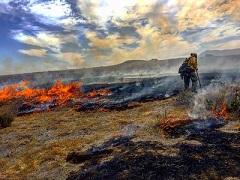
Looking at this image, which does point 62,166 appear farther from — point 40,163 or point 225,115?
point 225,115

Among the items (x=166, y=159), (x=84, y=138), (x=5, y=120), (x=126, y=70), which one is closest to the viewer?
(x=166, y=159)

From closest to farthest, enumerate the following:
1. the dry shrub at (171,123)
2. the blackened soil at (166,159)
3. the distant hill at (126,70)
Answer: the blackened soil at (166,159) < the dry shrub at (171,123) < the distant hill at (126,70)

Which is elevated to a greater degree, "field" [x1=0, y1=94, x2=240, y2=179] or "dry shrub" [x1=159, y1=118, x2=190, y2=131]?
"dry shrub" [x1=159, y1=118, x2=190, y2=131]

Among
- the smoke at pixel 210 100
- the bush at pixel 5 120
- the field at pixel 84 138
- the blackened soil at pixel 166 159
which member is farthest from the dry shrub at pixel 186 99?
the bush at pixel 5 120

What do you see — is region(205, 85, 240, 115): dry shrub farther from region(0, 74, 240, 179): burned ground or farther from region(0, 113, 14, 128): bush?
region(0, 113, 14, 128): bush

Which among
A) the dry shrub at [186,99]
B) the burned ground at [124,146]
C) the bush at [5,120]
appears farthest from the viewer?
the bush at [5,120]

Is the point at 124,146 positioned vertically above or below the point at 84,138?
above

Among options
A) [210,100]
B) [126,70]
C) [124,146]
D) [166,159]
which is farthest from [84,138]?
[126,70]

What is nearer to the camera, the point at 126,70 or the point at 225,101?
the point at 225,101

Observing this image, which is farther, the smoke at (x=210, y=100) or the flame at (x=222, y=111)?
the smoke at (x=210, y=100)

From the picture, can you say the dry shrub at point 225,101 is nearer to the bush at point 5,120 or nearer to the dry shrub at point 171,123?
the dry shrub at point 171,123

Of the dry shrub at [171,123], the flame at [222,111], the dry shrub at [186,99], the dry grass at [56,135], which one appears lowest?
the dry grass at [56,135]

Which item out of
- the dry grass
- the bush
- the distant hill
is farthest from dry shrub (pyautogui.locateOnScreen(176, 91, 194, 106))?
the distant hill

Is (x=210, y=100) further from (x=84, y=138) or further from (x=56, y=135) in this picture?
(x=56, y=135)
